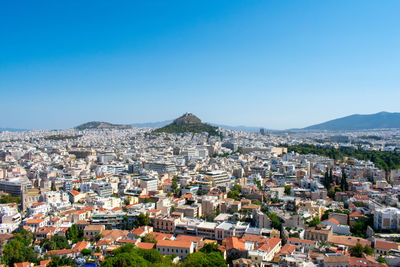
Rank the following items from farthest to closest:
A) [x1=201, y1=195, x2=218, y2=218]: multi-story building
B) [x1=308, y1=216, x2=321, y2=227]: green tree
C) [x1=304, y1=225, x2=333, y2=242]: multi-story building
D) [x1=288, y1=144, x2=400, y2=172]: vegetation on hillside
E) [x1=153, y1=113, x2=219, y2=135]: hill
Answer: [x1=153, y1=113, x2=219, y2=135]: hill
[x1=288, y1=144, x2=400, y2=172]: vegetation on hillside
[x1=201, y1=195, x2=218, y2=218]: multi-story building
[x1=308, y1=216, x2=321, y2=227]: green tree
[x1=304, y1=225, x2=333, y2=242]: multi-story building

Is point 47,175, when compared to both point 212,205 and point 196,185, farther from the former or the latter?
point 212,205

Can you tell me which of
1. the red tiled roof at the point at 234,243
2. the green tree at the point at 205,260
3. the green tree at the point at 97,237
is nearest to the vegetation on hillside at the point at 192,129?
the green tree at the point at 97,237

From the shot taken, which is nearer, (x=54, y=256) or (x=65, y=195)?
(x=54, y=256)

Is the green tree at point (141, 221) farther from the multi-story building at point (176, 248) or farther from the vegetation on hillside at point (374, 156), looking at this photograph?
the vegetation on hillside at point (374, 156)

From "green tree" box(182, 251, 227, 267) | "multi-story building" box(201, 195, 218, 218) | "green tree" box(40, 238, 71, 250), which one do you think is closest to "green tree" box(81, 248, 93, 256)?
"green tree" box(40, 238, 71, 250)

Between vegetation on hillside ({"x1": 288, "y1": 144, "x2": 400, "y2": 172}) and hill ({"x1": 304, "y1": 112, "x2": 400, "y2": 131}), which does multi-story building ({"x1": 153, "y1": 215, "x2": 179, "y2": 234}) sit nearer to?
vegetation on hillside ({"x1": 288, "y1": 144, "x2": 400, "y2": 172})

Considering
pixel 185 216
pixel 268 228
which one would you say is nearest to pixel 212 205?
pixel 185 216

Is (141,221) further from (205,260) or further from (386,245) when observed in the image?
(386,245)

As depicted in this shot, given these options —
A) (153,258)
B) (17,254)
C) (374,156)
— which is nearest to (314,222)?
(153,258)
